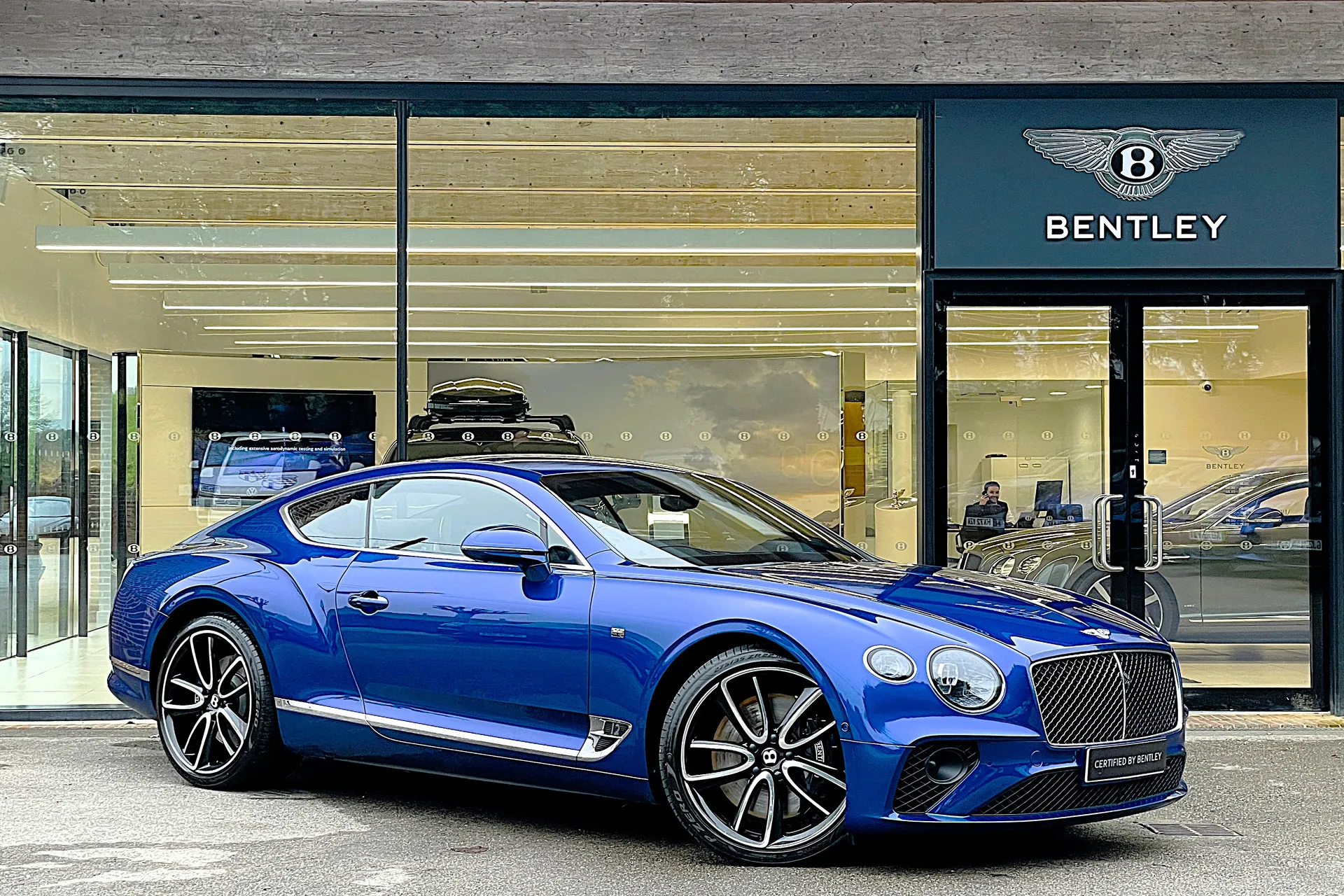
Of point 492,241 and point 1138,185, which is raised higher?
point 1138,185

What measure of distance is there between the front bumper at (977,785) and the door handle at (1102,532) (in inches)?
168

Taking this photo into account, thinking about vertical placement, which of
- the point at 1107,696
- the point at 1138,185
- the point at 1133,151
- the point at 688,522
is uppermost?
the point at 1133,151

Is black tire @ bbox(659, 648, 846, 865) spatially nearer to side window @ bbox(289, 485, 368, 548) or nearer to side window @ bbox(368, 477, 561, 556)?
side window @ bbox(368, 477, 561, 556)

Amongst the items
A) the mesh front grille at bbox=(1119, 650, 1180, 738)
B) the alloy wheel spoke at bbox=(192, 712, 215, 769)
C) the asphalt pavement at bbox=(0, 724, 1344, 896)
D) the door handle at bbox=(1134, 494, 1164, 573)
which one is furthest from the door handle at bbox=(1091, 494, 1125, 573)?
the alloy wheel spoke at bbox=(192, 712, 215, 769)

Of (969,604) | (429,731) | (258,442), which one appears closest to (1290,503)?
(969,604)

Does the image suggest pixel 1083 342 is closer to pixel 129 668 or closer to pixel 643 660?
pixel 643 660

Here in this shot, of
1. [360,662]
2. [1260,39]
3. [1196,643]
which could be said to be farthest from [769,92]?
[360,662]

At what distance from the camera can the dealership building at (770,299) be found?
9109mm

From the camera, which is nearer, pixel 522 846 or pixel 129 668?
pixel 522 846

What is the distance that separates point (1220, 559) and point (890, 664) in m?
4.85

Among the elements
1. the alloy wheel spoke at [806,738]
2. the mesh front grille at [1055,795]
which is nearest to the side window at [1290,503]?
the mesh front grille at [1055,795]

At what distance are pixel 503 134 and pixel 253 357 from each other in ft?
6.57

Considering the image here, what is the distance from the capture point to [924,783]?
4.93 m

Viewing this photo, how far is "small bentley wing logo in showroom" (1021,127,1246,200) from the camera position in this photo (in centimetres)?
919
